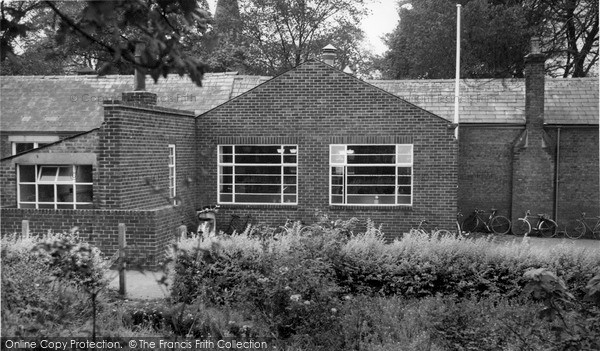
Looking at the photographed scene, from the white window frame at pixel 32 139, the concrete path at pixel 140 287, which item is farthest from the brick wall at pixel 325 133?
the white window frame at pixel 32 139

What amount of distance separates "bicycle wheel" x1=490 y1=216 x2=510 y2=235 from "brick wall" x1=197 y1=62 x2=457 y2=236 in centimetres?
409

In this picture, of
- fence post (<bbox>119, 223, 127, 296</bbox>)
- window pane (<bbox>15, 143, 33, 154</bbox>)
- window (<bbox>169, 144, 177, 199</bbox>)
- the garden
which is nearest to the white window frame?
window pane (<bbox>15, 143, 33, 154</bbox>)

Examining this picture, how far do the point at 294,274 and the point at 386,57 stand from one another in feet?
109

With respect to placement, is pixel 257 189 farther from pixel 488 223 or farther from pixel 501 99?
pixel 501 99

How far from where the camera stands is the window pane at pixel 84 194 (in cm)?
1488

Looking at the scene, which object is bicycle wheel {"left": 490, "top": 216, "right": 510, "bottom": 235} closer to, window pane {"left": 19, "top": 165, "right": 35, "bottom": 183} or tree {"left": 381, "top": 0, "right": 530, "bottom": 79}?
tree {"left": 381, "top": 0, "right": 530, "bottom": 79}

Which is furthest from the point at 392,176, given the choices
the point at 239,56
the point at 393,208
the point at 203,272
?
the point at 239,56

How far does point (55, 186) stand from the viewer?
15180mm

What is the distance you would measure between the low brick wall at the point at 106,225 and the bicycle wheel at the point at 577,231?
13.9m

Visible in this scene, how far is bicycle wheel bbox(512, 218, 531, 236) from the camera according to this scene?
20906 mm

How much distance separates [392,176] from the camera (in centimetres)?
1822

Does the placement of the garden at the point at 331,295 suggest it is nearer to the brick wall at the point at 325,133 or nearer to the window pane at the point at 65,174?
the window pane at the point at 65,174

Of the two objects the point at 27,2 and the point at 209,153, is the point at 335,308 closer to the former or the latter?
the point at 27,2

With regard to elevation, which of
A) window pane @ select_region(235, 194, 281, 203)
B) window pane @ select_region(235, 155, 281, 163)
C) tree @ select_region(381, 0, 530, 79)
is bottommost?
window pane @ select_region(235, 194, 281, 203)
